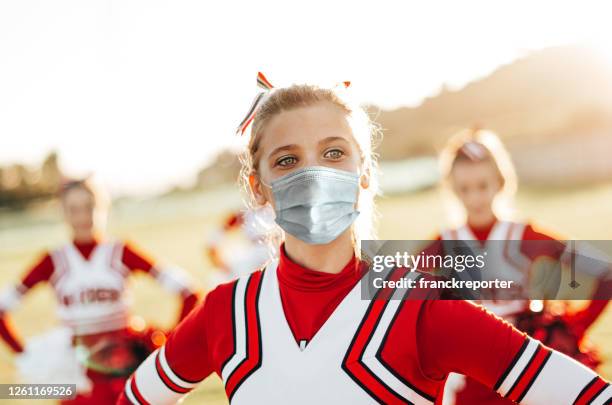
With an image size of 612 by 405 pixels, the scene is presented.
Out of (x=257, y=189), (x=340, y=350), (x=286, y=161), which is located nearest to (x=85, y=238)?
(x=257, y=189)

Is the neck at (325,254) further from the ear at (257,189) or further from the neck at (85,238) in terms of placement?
the neck at (85,238)

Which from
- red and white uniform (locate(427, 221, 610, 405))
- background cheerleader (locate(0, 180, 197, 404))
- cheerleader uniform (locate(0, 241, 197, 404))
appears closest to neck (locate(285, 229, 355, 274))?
red and white uniform (locate(427, 221, 610, 405))

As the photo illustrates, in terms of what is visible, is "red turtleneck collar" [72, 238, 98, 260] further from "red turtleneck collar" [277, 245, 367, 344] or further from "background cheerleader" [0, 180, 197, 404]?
"red turtleneck collar" [277, 245, 367, 344]

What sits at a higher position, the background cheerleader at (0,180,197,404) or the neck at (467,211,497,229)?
the neck at (467,211,497,229)

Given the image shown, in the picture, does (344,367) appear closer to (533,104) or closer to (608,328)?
(608,328)

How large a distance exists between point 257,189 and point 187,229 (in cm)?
2528

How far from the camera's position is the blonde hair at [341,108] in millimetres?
1926

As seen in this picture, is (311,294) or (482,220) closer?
(311,294)

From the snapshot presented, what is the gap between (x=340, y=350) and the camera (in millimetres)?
1689

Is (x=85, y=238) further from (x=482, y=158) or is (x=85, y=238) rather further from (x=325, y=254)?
(x=325, y=254)

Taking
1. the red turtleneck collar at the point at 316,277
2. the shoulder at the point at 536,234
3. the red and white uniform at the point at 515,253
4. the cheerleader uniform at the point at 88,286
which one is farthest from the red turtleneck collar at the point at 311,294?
the cheerleader uniform at the point at 88,286

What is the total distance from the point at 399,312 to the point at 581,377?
0.39m

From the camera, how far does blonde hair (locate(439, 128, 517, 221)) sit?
4.11 m

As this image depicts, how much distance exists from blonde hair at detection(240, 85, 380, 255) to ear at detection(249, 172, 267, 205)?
16mm
